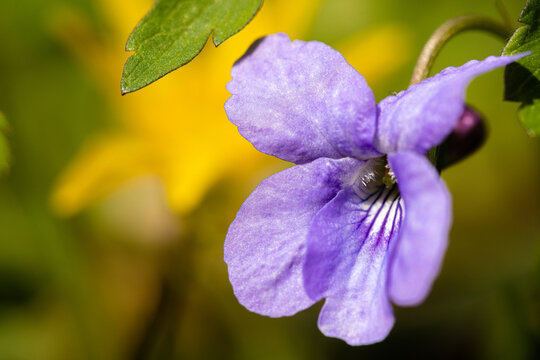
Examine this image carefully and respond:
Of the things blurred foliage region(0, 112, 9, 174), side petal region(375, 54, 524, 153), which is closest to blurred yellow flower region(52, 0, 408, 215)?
blurred foliage region(0, 112, 9, 174)

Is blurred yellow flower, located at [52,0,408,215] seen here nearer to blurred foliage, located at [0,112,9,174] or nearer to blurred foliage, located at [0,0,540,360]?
blurred foliage, located at [0,0,540,360]

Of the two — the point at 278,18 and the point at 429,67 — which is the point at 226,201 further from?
the point at 429,67

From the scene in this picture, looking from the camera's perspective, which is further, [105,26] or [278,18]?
[105,26]

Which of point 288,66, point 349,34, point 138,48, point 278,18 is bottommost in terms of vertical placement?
point 349,34

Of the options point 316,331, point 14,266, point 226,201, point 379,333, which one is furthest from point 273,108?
point 14,266

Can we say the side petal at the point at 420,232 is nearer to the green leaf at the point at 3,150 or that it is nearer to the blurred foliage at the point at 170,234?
the green leaf at the point at 3,150

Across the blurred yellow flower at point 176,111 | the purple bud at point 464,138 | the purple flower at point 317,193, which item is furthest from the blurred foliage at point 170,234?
the purple flower at point 317,193

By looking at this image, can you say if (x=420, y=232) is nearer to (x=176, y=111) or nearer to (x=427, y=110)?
(x=427, y=110)
